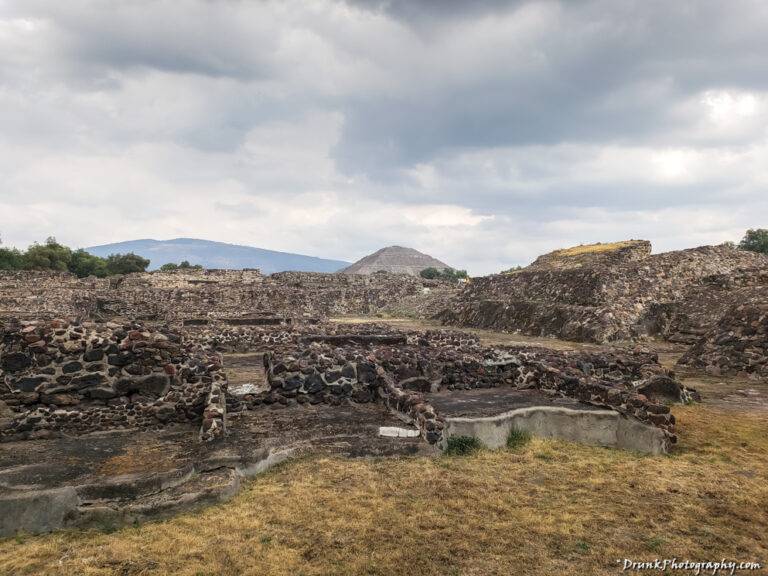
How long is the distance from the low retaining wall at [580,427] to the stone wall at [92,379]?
528cm

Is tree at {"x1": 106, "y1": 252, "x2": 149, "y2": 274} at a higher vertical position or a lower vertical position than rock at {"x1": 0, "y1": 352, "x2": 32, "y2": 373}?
higher

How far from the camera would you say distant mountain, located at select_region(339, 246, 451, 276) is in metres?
99.6

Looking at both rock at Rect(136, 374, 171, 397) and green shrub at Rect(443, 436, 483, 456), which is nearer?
green shrub at Rect(443, 436, 483, 456)

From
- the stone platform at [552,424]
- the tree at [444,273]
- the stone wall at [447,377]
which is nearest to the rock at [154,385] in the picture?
the stone wall at [447,377]

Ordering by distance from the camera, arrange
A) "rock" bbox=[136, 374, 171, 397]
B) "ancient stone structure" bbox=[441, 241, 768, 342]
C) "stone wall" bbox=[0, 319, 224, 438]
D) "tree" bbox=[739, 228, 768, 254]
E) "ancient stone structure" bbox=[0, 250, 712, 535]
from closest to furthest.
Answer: "ancient stone structure" bbox=[0, 250, 712, 535] < "stone wall" bbox=[0, 319, 224, 438] < "rock" bbox=[136, 374, 171, 397] < "ancient stone structure" bbox=[441, 241, 768, 342] < "tree" bbox=[739, 228, 768, 254]

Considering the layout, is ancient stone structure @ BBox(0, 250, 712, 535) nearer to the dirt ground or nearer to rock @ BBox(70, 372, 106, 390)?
rock @ BBox(70, 372, 106, 390)

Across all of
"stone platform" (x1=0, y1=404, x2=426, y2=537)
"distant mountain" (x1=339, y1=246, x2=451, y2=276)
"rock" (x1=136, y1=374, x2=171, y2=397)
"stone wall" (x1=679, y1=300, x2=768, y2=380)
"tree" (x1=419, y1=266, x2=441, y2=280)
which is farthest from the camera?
"distant mountain" (x1=339, y1=246, x2=451, y2=276)

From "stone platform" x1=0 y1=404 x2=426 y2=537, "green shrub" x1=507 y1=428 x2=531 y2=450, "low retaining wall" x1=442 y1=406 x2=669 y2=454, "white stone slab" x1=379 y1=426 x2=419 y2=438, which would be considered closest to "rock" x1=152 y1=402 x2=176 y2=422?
"stone platform" x1=0 y1=404 x2=426 y2=537

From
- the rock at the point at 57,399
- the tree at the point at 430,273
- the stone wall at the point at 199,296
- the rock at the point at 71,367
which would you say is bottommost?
the rock at the point at 57,399

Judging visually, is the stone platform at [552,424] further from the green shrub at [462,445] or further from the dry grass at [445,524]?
the dry grass at [445,524]

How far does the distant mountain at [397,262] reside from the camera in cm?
9962

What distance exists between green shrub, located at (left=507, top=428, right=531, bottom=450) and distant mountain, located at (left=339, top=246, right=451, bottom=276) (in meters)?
88.0

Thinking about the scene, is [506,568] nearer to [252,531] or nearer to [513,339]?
[252,531]

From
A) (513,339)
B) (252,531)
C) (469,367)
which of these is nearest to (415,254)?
(513,339)
